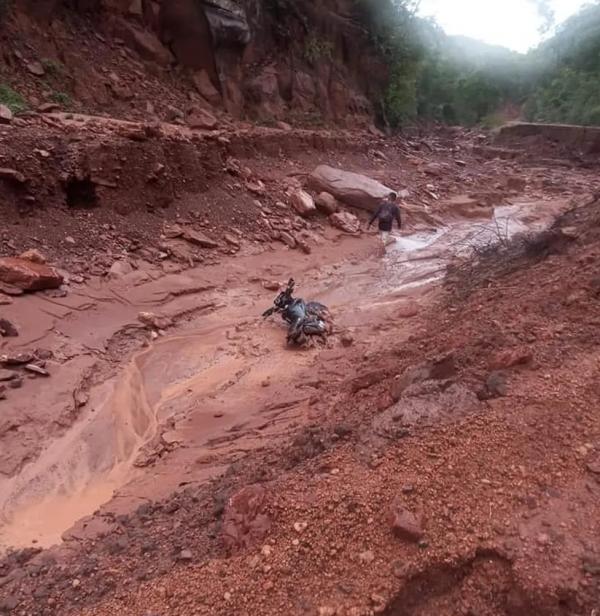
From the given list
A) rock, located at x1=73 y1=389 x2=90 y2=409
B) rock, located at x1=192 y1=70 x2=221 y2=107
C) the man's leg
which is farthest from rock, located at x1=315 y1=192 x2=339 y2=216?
rock, located at x1=73 y1=389 x2=90 y2=409

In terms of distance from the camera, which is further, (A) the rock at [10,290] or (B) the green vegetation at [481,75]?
(B) the green vegetation at [481,75]

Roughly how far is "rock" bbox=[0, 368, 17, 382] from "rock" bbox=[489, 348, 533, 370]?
13.8 feet

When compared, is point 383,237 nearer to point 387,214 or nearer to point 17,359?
point 387,214

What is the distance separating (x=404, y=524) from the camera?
2.21 metres

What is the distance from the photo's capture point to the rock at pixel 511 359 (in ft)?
10.3

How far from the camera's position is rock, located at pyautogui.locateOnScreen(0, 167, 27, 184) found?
6.77 m

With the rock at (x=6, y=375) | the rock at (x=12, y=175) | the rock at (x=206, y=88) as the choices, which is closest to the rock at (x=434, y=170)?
the rock at (x=206, y=88)

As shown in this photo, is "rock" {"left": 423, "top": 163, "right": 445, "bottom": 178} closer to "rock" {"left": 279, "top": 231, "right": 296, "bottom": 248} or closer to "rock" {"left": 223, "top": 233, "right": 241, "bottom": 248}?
"rock" {"left": 279, "top": 231, "right": 296, "bottom": 248}

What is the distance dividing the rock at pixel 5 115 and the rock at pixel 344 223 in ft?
19.3

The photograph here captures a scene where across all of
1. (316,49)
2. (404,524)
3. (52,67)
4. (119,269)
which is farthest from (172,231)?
(316,49)

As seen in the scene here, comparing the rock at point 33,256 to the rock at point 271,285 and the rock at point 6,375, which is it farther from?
the rock at point 271,285

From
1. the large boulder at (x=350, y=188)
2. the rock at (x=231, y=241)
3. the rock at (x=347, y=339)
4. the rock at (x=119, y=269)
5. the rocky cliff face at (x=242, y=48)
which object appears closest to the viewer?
the rock at (x=347, y=339)

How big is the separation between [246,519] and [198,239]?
6.40m

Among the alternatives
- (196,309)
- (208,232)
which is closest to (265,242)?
(208,232)
